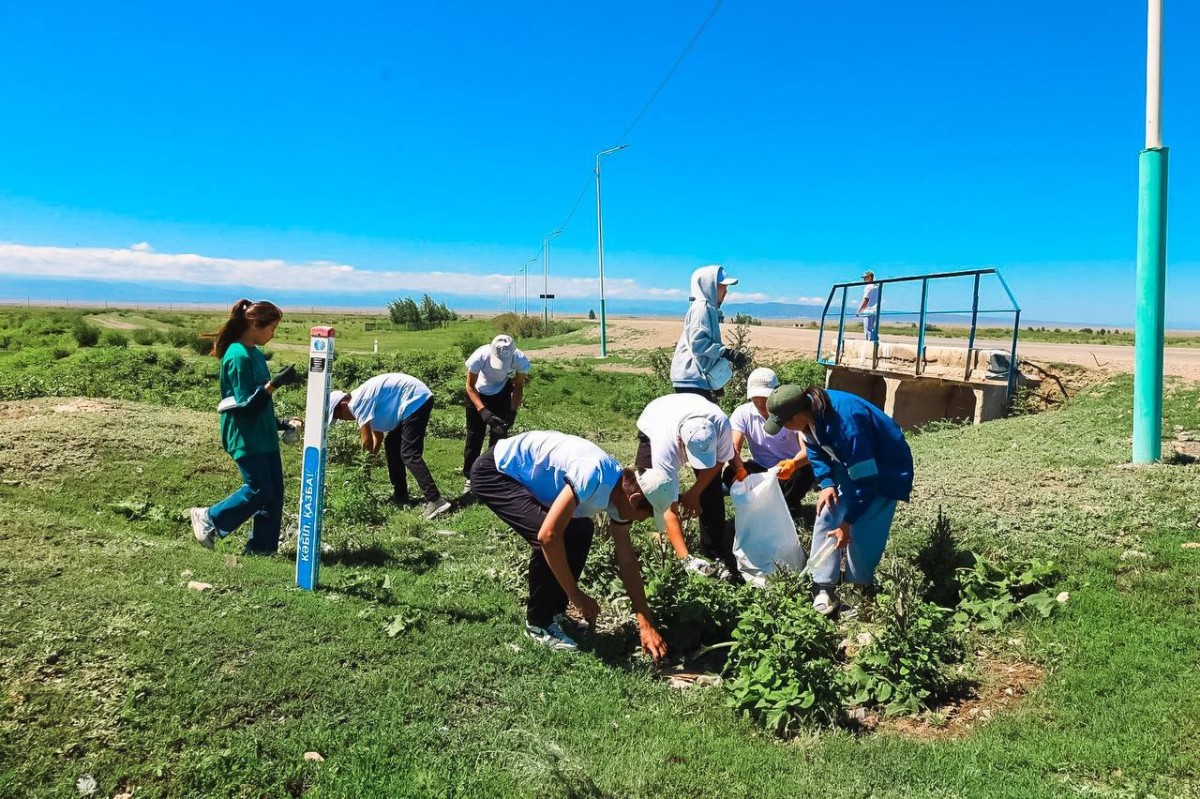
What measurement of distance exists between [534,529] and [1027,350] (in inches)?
625

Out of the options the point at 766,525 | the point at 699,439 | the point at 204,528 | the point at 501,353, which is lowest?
the point at 204,528

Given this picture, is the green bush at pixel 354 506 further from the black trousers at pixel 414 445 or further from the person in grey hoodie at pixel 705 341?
the person in grey hoodie at pixel 705 341

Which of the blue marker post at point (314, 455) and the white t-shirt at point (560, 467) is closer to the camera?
the white t-shirt at point (560, 467)

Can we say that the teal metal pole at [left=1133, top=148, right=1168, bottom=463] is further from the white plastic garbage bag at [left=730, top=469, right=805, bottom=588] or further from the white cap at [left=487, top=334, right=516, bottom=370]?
the white cap at [left=487, top=334, right=516, bottom=370]

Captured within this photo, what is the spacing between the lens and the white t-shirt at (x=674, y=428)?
5.22m

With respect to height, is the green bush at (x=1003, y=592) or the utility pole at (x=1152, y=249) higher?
the utility pole at (x=1152, y=249)

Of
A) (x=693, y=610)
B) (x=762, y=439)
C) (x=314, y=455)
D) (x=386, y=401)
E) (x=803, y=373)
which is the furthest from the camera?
(x=803, y=373)

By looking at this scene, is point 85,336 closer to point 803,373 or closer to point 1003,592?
point 803,373

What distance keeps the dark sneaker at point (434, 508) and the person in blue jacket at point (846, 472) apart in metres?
3.53

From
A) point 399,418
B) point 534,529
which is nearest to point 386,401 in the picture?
point 399,418

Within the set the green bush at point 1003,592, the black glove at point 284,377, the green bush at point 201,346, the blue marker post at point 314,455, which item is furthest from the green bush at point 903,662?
the green bush at point 201,346

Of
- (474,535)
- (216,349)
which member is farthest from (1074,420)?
(216,349)

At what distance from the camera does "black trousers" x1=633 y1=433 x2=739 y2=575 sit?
5.88 metres

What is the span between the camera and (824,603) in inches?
199
